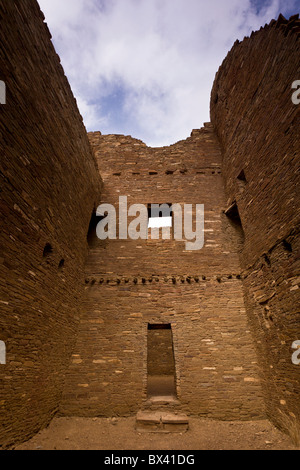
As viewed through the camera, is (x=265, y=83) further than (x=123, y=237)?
No

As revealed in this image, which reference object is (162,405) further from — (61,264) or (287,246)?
(287,246)

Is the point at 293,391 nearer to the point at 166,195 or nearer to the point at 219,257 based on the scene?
the point at 219,257

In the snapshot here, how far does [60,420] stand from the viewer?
5.14 metres

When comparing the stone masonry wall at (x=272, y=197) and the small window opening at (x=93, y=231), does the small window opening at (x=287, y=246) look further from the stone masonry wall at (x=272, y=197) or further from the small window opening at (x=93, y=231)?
the small window opening at (x=93, y=231)

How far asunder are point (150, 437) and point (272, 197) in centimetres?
601

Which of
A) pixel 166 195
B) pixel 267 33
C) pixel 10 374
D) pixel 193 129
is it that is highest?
pixel 193 129

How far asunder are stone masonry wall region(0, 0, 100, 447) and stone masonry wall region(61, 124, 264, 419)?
2.82 feet

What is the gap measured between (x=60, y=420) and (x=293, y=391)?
5142mm

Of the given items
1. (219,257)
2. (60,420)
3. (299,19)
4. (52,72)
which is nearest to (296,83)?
(299,19)

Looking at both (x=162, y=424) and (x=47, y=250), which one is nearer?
(x=162, y=424)

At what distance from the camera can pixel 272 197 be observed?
17.9ft

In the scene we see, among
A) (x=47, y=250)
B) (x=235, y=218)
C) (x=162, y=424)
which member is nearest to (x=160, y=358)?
(x=162, y=424)

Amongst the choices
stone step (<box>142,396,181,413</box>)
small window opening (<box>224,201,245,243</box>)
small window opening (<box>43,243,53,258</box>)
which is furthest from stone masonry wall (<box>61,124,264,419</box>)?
small window opening (<box>43,243,53,258</box>)

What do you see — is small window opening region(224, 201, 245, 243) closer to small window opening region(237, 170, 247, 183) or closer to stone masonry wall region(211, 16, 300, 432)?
stone masonry wall region(211, 16, 300, 432)
